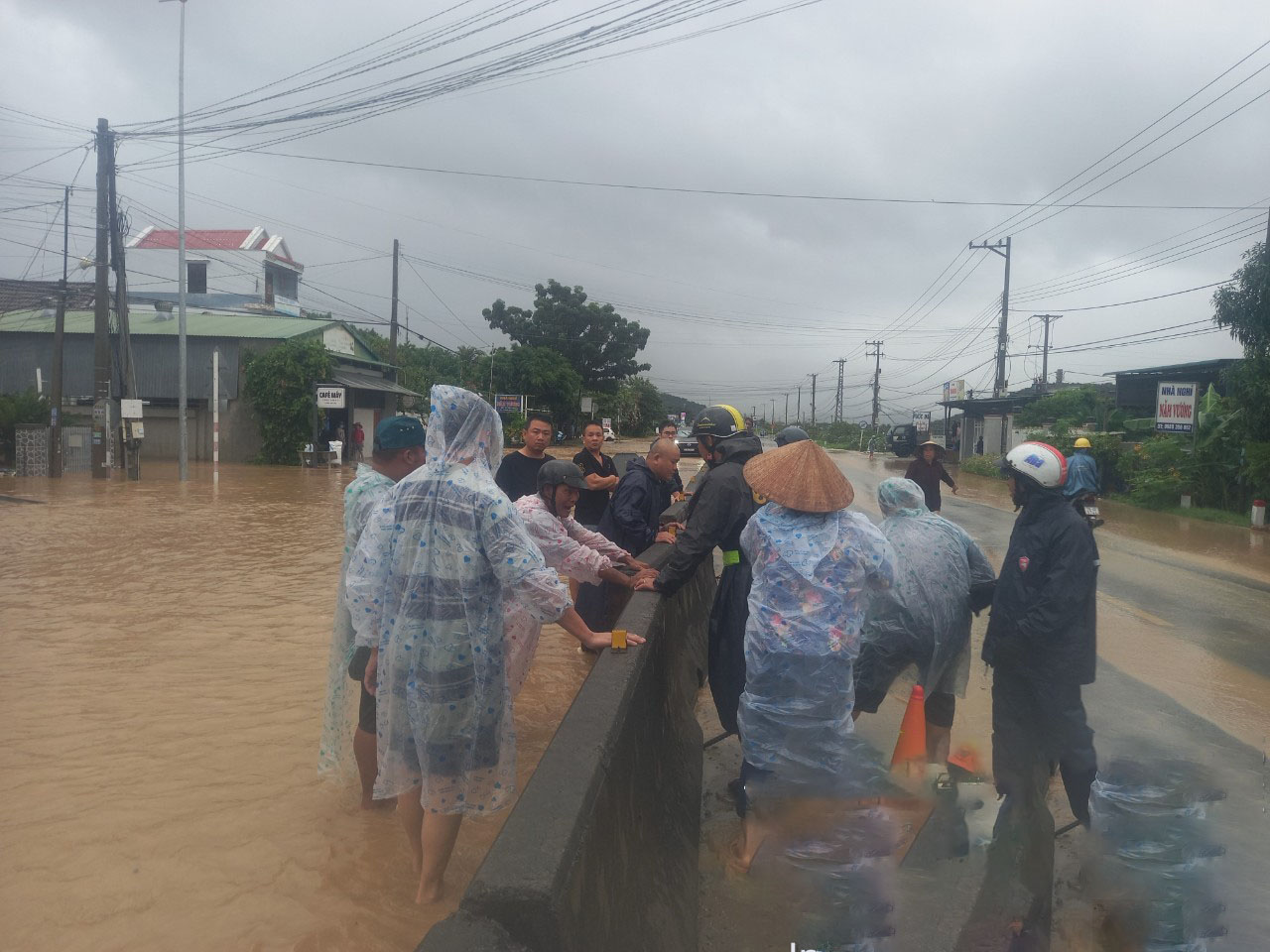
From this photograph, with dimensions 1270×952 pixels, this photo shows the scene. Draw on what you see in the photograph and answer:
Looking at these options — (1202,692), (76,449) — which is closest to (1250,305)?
(1202,692)

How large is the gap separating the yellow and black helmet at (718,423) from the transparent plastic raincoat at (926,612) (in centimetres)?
104

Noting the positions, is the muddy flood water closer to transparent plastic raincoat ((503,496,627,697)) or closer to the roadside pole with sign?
transparent plastic raincoat ((503,496,627,697))

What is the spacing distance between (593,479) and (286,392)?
26208mm

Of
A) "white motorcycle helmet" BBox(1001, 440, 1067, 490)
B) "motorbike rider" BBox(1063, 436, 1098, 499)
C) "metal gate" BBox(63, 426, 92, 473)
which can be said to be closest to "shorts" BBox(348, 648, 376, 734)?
"white motorcycle helmet" BBox(1001, 440, 1067, 490)

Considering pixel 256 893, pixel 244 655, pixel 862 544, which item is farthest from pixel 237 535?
pixel 862 544

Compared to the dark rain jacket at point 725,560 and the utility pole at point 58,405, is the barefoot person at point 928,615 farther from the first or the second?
the utility pole at point 58,405

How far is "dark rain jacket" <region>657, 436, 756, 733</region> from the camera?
174 inches

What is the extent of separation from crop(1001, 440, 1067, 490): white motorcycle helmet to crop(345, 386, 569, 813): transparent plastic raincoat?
6.15 ft

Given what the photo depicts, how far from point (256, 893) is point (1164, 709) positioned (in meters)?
5.40

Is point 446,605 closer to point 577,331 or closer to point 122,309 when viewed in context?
point 122,309

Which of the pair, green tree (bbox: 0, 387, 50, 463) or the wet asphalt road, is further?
green tree (bbox: 0, 387, 50, 463)

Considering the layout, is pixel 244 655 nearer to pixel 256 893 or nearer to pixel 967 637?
pixel 256 893

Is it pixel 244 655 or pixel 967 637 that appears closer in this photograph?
pixel 967 637

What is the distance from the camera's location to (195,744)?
5.39 m
